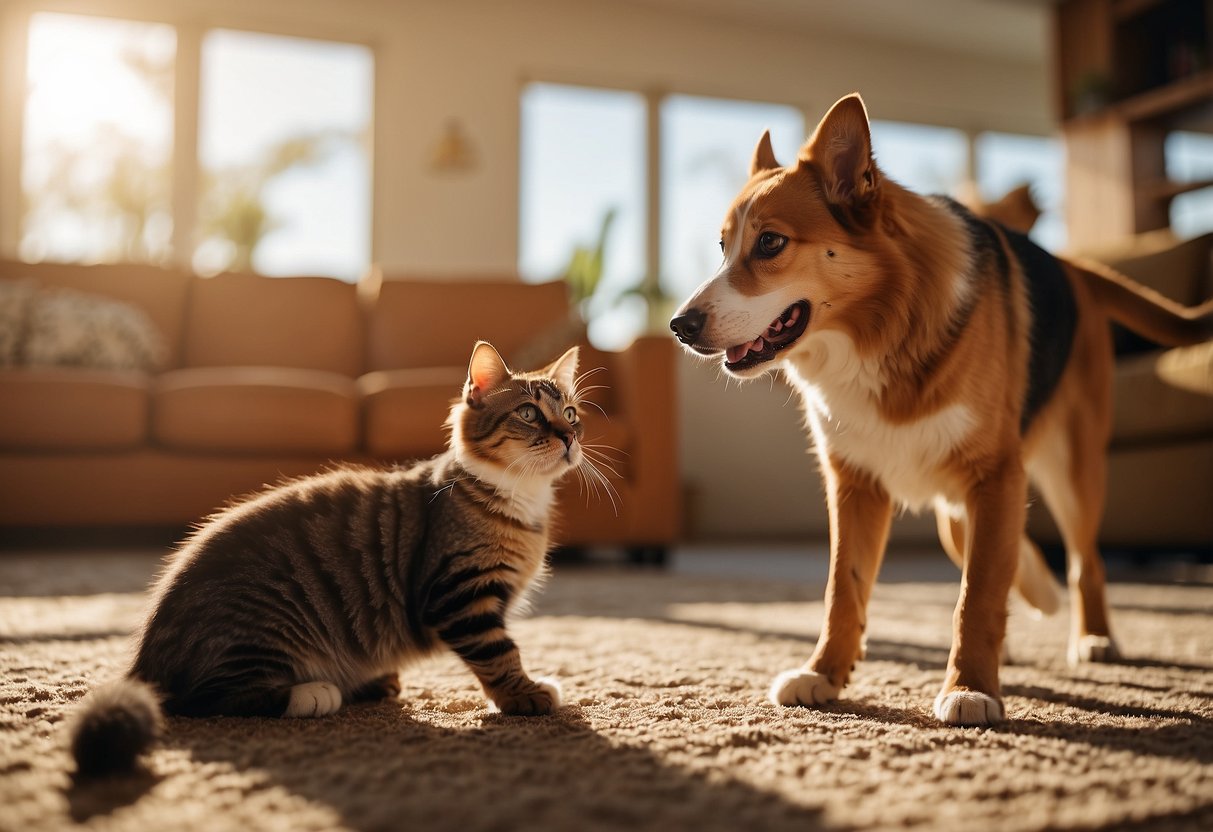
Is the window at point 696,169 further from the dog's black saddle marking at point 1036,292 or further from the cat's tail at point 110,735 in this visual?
the cat's tail at point 110,735

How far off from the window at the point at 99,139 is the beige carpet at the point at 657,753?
4952 millimetres

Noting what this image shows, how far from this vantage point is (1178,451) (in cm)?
331

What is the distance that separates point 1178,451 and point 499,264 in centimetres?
441

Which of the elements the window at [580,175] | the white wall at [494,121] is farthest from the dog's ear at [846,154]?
the window at [580,175]

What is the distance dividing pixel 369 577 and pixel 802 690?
2.03 ft

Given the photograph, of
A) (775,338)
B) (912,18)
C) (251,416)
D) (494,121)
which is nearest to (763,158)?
(775,338)

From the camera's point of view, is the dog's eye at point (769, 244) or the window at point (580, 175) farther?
the window at point (580, 175)

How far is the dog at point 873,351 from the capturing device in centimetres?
141

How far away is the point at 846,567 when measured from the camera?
5.01ft

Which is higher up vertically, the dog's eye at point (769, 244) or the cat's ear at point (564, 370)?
the dog's eye at point (769, 244)

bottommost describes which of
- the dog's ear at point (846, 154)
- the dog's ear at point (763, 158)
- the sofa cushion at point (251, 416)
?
the sofa cushion at point (251, 416)

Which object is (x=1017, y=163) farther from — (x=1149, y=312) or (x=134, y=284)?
(x=1149, y=312)

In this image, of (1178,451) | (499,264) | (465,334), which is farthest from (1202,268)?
(499,264)

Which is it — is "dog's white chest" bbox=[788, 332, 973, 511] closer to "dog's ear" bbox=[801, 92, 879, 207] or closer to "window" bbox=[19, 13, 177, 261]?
"dog's ear" bbox=[801, 92, 879, 207]
